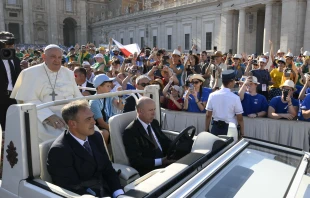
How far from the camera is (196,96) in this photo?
7.00 m

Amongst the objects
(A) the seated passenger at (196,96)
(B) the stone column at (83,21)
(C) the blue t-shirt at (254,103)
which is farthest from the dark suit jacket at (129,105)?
(B) the stone column at (83,21)

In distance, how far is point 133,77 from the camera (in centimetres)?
859

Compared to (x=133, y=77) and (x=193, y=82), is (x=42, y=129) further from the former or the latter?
(x=133, y=77)

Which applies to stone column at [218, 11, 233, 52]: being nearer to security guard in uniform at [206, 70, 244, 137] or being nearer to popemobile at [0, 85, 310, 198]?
security guard in uniform at [206, 70, 244, 137]

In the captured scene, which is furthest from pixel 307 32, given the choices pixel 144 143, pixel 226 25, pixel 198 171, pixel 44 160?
pixel 44 160

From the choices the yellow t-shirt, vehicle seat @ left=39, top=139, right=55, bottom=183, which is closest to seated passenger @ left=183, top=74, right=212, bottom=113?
the yellow t-shirt

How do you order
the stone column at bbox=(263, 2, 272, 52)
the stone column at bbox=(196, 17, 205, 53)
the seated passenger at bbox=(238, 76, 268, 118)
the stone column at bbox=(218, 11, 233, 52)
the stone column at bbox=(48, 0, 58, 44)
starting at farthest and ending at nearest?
the stone column at bbox=(48, 0, 58, 44) → the stone column at bbox=(196, 17, 205, 53) → the stone column at bbox=(218, 11, 233, 52) → the stone column at bbox=(263, 2, 272, 52) → the seated passenger at bbox=(238, 76, 268, 118)

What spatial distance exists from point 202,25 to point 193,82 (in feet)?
108

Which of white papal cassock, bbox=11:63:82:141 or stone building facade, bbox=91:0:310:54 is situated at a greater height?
stone building facade, bbox=91:0:310:54

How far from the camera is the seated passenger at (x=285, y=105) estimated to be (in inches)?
242

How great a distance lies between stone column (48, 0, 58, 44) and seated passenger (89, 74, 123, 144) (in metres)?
66.1

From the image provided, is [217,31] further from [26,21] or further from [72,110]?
[26,21]

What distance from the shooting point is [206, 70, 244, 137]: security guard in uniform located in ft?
17.9

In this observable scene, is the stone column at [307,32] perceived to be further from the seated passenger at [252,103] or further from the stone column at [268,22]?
the seated passenger at [252,103]
